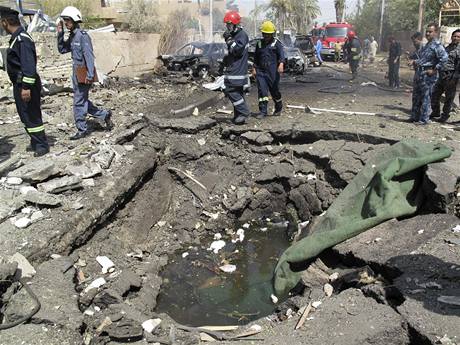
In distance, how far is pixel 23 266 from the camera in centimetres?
335

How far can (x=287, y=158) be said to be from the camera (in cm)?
630

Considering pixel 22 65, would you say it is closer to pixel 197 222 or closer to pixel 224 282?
pixel 197 222

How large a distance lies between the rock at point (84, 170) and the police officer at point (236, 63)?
8.67 ft

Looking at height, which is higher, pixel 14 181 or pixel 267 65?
pixel 267 65

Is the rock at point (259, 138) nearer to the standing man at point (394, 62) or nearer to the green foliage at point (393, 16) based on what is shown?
the standing man at point (394, 62)

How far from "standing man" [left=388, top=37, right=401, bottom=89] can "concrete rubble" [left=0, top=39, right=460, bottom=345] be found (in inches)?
168

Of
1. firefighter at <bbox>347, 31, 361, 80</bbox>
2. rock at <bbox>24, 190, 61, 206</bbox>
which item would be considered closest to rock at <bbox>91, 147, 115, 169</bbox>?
rock at <bbox>24, 190, 61, 206</bbox>

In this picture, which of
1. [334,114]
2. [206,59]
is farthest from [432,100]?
[206,59]

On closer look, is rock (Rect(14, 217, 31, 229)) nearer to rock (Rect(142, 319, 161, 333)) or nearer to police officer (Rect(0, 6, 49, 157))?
rock (Rect(142, 319, 161, 333))

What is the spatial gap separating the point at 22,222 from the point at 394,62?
10937 millimetres

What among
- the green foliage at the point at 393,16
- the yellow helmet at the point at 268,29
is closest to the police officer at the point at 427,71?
the yellow helmet at the point at 268,29

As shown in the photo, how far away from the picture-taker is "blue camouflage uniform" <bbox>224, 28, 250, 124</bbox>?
6.43m

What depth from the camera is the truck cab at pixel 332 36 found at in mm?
24266

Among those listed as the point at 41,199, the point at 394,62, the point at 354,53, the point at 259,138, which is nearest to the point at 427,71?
the point at 259,138
